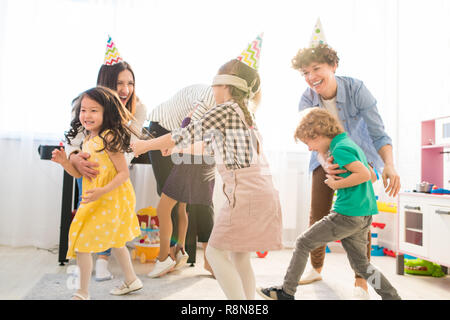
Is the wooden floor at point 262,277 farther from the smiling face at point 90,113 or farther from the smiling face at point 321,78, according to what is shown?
the smiling face at point 321,78

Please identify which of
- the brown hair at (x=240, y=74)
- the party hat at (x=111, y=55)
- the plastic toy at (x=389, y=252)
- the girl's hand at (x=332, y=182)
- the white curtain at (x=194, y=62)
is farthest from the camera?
the plastic toy at (x=389, y=252)

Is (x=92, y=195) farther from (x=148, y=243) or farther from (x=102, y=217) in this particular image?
(x=148, y=243)

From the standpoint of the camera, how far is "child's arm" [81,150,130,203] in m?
1.12

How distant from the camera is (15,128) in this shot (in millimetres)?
2225

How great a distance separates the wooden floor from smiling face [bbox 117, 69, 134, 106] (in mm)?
753

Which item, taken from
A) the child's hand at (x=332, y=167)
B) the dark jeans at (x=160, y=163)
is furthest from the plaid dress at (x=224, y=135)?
the dark jeans at (x=160, y=163)

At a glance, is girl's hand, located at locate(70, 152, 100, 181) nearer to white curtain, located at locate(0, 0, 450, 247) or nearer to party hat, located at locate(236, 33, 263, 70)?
party hat, located at locate(236, 33, 263, 70)

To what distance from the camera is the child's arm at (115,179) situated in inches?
44.2

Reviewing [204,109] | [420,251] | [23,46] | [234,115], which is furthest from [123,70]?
[420,251]

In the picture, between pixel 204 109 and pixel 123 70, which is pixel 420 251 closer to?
pixel 204 109

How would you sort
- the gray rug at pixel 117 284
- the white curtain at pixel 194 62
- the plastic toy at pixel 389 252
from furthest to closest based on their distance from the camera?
1. the plastic toy at pixel 389 252
2. the white curtain at pixel 194 62
3. the gray rug at pixel 117 284

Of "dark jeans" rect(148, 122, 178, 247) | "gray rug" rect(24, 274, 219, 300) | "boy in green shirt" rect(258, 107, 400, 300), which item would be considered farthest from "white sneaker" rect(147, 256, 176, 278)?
"boy in green shirt" rect(258, 107, 400, 300)

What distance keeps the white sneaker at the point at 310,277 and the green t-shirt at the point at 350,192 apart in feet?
1.71

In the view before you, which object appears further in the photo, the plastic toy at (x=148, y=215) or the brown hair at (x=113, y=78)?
the plastic toy at (x=148, y=215)
